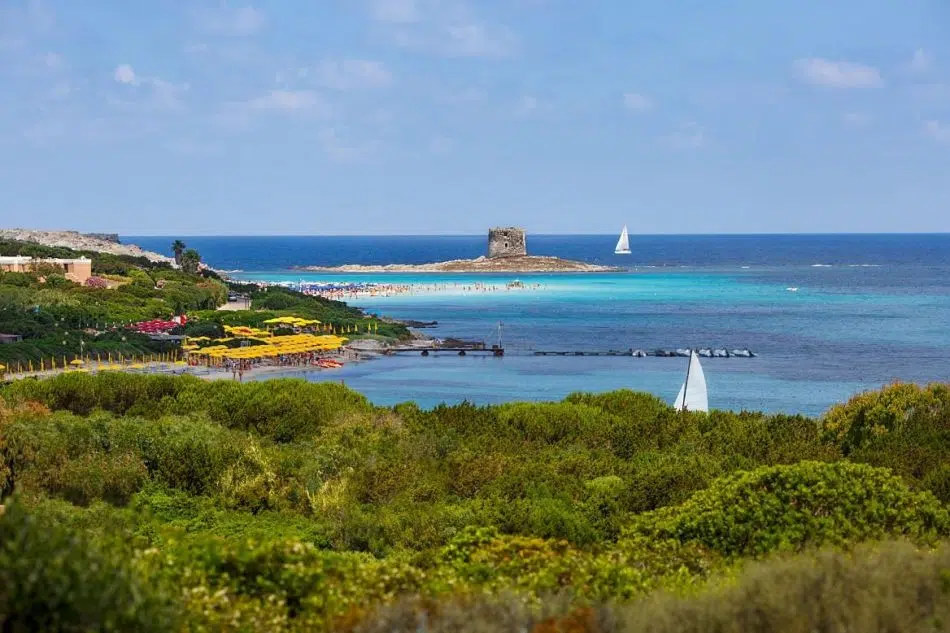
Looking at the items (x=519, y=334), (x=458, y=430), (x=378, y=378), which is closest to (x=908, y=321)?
(x=519, y=334)

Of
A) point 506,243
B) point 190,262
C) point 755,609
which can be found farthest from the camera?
point 506,243

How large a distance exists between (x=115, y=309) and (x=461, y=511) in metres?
58.3

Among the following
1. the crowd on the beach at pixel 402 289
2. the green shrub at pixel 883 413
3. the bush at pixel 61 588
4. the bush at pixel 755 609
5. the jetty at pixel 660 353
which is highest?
the bush at pixel 61 588

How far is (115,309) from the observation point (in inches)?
2768

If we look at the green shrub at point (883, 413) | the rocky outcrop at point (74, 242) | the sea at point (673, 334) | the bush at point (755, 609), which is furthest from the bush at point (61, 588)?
the rocky outcrop at point (74, 242)

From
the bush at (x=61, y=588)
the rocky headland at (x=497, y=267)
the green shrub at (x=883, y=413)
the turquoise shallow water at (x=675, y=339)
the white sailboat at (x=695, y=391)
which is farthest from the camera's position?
the rocky headland at (x=497, y=267)

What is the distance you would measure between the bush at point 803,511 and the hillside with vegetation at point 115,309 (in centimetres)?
4395

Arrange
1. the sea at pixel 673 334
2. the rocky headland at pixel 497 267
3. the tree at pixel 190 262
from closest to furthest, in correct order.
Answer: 1. the sea at pixel 673 334
2. the tree at pixel 190 262
3. the rocky headland at pixel 497 267

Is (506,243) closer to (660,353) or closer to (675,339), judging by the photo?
(675,339)

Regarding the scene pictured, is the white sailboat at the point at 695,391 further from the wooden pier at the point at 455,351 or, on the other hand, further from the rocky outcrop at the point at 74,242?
the rocky outcrop at the point at 74,242

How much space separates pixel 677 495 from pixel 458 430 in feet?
30.7

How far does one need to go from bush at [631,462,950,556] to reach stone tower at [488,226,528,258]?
162m

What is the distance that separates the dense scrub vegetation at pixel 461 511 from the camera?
348 inches

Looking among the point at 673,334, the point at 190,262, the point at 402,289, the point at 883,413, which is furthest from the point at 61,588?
the point at 402,289
